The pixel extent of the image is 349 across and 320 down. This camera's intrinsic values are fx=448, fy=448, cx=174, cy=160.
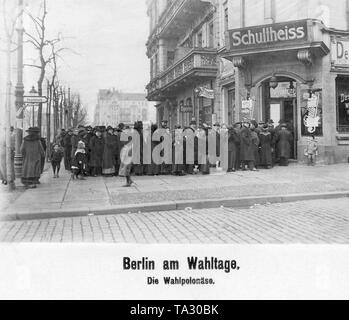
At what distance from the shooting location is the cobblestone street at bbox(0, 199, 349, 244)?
5891mm

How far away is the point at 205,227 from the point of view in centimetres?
664

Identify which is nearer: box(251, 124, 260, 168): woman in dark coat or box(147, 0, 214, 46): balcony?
box(251, 124, 260, 168): woman in dark coat

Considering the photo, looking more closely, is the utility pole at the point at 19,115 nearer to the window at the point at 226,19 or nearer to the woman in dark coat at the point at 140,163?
the woman in dark coat at the point at 140,163

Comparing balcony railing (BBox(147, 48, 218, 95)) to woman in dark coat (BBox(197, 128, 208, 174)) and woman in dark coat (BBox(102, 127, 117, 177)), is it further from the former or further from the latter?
woman in dark coat (BBox(102, 127, 117, 177))

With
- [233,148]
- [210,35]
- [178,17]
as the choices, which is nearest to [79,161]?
[233,148]

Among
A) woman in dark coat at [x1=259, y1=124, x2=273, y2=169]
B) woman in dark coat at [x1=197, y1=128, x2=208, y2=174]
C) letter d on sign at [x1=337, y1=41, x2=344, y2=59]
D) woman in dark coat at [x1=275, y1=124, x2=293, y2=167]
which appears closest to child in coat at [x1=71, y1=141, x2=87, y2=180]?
woman in dark coat at [x1=197, y1=128, x2=208, y2=174]

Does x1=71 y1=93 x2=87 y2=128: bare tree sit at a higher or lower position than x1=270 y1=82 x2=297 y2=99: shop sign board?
higher

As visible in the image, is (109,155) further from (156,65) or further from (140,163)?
(156,65)

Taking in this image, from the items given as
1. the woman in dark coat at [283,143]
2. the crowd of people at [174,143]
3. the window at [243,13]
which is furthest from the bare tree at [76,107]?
the woman in dark coat at [283,143]

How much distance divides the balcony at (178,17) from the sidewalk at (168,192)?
12.1 metres

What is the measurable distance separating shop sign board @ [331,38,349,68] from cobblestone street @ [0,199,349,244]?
9.05 meters

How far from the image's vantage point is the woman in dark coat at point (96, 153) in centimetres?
1388

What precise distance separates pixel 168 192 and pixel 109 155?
4.41 meters
